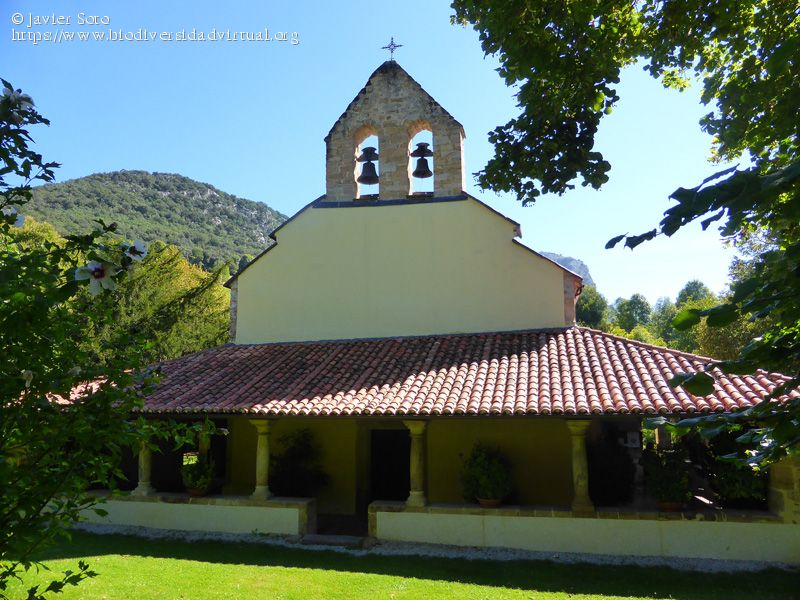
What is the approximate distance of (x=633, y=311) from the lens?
56.2 metres

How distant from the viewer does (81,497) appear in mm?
2287

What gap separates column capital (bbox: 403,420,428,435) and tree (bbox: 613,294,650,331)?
45429mm

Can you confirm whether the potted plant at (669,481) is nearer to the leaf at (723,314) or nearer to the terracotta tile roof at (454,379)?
the terracotta tile roof at (454,379)

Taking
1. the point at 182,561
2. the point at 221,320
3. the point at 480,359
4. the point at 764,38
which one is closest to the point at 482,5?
the point at 764,38

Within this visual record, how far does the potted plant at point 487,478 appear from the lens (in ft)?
27.8

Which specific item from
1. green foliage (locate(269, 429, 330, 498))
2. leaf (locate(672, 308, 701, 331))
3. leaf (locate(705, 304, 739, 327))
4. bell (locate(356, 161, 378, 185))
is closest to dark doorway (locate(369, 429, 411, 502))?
green foliage (locate(269, 429, 330, 498))

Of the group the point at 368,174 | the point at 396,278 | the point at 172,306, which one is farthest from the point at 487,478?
the point at 172,306

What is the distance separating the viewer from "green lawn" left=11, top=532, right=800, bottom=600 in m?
6.32

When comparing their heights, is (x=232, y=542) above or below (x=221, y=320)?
below

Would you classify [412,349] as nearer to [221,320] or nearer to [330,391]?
[330,391]

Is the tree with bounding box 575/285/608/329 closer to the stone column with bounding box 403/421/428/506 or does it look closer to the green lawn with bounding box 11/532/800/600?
the stone column with bounding box 403/421/428/506

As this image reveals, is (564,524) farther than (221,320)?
No

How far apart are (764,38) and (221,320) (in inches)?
885

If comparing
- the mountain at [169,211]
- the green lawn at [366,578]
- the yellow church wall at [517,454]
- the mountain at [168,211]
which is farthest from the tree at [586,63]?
the mountain at [169,211]
